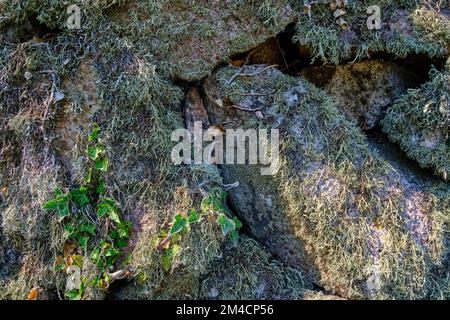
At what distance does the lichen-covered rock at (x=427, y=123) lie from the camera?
2.20 meters

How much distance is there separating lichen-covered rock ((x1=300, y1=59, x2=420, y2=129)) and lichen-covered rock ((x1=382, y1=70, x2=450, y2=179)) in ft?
0.43

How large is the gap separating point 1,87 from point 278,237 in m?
1.83

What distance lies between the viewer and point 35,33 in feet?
7.66

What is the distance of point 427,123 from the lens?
221 cm

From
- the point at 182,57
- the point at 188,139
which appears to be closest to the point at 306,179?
the point at 188,139

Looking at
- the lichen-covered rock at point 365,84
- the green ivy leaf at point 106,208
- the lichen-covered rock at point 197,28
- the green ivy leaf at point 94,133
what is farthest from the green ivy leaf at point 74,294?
the lichen-covered rock at point 365,84

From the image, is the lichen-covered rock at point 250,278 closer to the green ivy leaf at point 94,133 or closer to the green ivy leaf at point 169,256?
the green ivy leaf at point 169,256

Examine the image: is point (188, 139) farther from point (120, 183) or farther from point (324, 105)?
point (324, 105)

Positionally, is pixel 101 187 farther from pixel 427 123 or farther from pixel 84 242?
pixel 427 123

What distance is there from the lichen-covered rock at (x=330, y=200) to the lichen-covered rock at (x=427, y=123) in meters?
0.15

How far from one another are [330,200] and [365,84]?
33.1 inches

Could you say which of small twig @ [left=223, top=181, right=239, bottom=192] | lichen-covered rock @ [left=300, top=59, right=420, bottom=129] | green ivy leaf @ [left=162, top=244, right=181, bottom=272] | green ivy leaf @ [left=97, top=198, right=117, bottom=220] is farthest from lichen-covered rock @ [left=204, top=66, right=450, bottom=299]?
green ivy leaf @ [left=97, top=198, right=117, bottom=220]

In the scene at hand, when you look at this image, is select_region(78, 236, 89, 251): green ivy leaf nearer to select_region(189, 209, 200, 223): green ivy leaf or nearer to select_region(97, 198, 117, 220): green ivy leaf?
select_region(97, 198, 117, 220): green ivy leaf

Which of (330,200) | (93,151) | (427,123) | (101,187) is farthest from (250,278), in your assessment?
(427,123)
